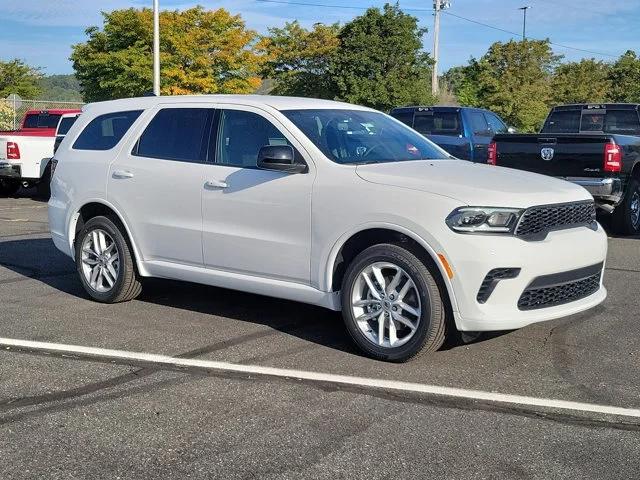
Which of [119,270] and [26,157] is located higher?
[26,157]

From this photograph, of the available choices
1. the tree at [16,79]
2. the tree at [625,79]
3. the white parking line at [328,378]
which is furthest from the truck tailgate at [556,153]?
the tree at [16,79]

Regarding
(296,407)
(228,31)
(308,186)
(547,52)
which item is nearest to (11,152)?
(308,186)

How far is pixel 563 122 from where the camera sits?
14.7 metres

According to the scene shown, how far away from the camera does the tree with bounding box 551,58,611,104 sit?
44.8 metres

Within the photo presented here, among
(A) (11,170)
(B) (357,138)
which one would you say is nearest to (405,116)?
(A) (11,170)

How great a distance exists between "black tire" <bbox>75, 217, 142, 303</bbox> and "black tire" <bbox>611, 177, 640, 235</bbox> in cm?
736

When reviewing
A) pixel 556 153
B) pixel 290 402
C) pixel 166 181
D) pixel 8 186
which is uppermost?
pixel 556 153

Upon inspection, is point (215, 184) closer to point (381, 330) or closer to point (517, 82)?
point (381, 330)

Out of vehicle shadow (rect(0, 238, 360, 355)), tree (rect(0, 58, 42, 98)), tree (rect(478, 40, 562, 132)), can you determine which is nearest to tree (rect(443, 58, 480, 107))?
tree (rect(478, 40, 562, 132))

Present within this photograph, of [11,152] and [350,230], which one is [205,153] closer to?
[350,230]

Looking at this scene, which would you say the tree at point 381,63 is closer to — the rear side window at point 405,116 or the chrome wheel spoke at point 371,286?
the rear side window at point 405,116

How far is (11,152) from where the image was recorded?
17.0 meters

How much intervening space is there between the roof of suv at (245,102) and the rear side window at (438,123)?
374 inches

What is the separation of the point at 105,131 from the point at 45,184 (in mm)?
11185
